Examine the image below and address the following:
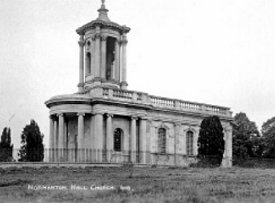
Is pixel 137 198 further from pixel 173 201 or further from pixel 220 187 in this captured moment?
pixel 220 187

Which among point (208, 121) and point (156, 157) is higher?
point (208, 121)

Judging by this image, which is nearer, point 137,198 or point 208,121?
point 137,198

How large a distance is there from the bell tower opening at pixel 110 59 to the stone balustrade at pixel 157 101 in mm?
4490

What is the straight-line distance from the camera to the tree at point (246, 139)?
6738 centimetres

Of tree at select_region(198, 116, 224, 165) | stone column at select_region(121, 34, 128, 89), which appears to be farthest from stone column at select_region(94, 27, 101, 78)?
tree at select_region(198, 116, 224, 165)

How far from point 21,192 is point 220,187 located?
7582 millimetres

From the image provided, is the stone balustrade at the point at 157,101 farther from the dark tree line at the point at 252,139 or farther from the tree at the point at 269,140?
the tree at the point at 269,140

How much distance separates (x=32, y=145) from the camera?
41.4 meters

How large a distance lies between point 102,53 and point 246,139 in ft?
106

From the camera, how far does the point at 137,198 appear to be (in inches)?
681

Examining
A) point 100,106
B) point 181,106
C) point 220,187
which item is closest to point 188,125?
point 181,106
